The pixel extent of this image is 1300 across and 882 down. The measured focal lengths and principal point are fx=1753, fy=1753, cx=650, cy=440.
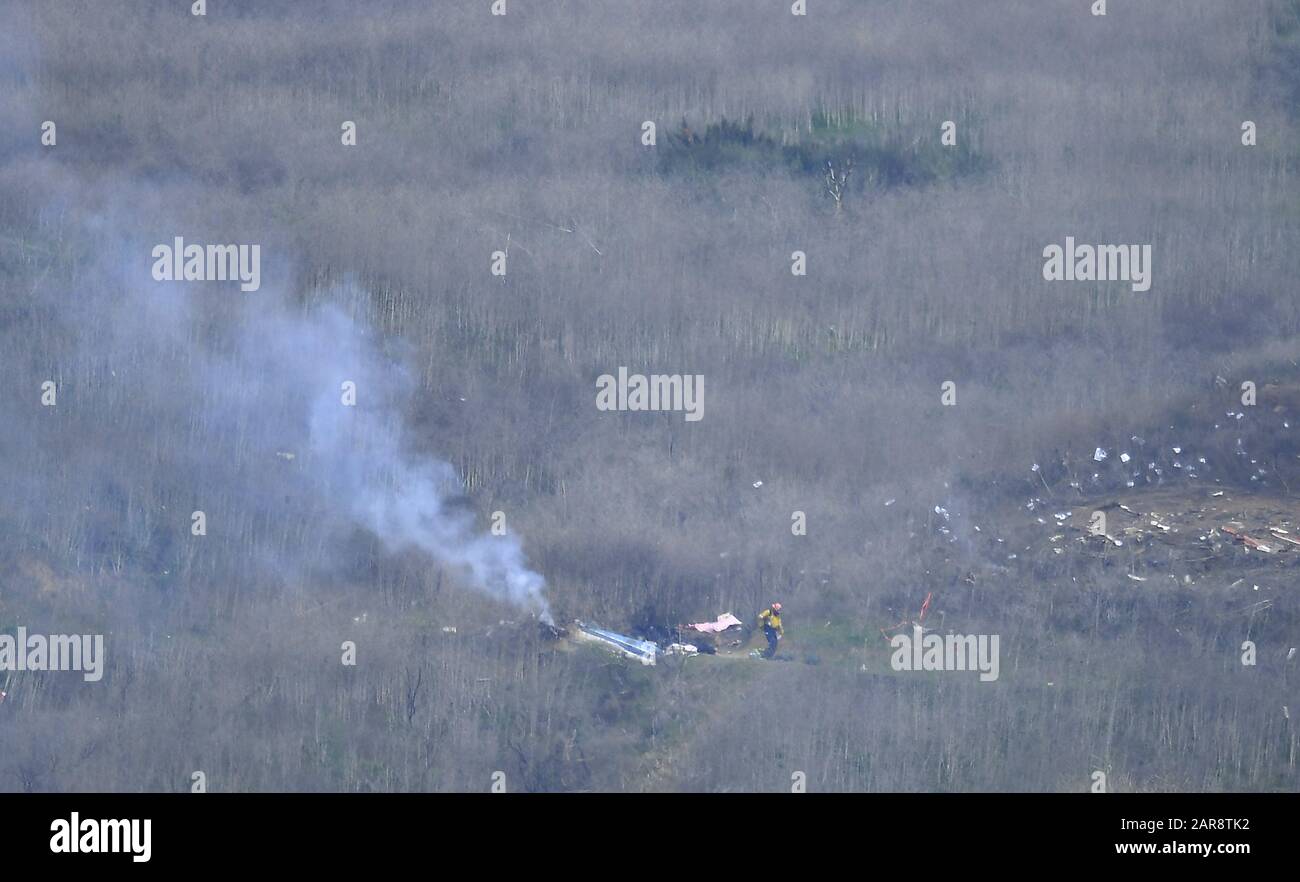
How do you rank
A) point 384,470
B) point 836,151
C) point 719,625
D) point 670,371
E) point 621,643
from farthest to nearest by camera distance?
1. point 836,151
2. point 670,371
3. point 384,470
4. point 719,625
5. point 621,643

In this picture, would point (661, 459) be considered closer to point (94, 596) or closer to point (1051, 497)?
point (1051, 497)

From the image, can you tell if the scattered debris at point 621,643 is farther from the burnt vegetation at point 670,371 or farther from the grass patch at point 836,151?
the grass patch at point 836,151

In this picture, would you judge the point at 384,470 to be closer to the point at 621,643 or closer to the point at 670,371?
the point at 621,643

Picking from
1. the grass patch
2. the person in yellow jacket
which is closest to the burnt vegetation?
the grass patch

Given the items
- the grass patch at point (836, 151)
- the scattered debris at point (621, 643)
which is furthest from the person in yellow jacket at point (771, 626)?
the grass patch at point (836, 151)

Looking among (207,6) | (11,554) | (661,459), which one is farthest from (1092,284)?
(11,554)

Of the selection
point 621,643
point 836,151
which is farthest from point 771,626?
point 836,151

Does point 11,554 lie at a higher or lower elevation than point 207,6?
lower
